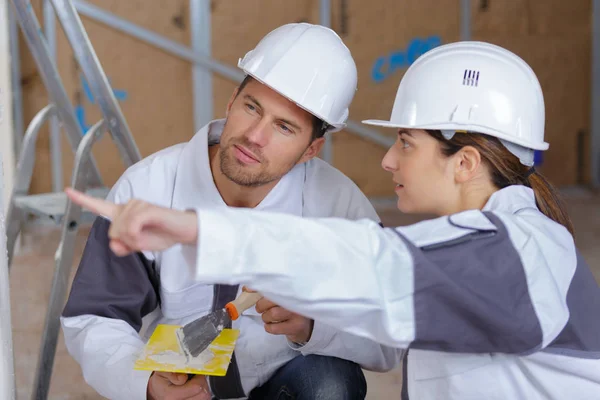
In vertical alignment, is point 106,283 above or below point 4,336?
below

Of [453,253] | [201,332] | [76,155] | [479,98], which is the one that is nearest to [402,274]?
[453,253]

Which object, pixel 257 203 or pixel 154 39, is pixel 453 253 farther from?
pixel 154 39

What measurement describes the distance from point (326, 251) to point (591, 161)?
5.52 metres

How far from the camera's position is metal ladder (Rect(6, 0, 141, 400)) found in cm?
206

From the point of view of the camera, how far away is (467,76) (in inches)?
58.1

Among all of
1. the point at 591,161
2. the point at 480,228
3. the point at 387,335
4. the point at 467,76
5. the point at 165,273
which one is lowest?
the point at 591,161

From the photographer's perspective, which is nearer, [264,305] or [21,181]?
[264,305]

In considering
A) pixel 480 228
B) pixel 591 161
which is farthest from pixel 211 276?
pixel 591 161

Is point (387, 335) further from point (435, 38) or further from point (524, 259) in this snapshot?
point (435, 38)

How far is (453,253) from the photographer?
3.72 ft

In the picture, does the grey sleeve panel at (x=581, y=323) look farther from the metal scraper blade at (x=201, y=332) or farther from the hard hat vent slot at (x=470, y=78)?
the metal scraper blade at (x=201, y=332)

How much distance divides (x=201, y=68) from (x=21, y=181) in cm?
328

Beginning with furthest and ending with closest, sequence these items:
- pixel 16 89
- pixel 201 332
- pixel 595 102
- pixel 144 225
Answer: pixel 595 102
pixel 16 89
pixel 201 332
pixel 144 225

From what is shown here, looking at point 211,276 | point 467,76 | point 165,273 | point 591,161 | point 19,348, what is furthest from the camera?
point 591,161
